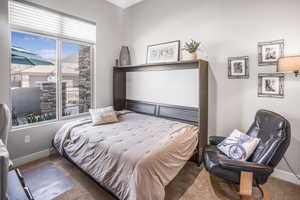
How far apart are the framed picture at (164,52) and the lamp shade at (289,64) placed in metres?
1.64

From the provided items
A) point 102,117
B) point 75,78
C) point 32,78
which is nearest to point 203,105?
point 102,117

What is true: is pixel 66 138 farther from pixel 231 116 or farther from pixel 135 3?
pixel 135 3

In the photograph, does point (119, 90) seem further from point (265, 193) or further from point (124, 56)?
point (265, 193)

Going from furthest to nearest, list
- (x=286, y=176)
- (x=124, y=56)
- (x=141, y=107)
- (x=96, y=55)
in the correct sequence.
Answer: (x=124, y=56), (x=141, y=107), (x=96, y=55), (x=286, y=176)

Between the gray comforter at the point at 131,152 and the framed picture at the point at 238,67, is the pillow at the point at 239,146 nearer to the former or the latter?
the gray comforter at the point at 131,152

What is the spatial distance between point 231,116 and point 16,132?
11.1 ft

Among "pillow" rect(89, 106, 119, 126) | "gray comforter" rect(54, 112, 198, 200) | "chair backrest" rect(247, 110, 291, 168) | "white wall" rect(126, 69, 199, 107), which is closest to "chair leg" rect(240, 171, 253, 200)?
"chair backrest" rect(247, 110, 291, 168)

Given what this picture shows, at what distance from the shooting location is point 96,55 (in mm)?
3617

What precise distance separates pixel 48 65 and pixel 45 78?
24cm

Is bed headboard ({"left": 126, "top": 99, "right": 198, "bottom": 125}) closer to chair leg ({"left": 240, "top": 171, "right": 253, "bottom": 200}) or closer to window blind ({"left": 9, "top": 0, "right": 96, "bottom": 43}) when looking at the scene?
chair leg ({"left": 240, "top": 171, "right": 253, "bottom": 200})

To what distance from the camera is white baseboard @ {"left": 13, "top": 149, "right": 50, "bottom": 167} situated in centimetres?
263

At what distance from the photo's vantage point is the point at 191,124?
2.92 metres

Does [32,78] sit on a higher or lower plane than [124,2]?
lower

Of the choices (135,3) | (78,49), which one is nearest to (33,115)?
(78,49)
